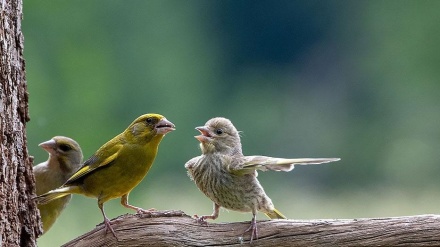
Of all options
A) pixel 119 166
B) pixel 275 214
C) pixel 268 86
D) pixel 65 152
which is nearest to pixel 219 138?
pixel 275 214

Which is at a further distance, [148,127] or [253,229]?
[148,127]

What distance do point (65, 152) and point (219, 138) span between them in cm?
87

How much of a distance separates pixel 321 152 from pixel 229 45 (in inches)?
162

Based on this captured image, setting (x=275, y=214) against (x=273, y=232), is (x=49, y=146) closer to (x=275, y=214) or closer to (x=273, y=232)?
(x=275, y=214)

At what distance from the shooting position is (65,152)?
592 cm

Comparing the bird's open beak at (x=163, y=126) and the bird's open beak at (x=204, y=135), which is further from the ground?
the bird's open beak at (x=204, y=135)

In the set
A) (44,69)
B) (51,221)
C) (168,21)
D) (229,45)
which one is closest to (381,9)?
(229,45)

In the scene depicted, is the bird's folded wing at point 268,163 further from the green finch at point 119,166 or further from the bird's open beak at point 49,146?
the bird's open beak at point 49,146

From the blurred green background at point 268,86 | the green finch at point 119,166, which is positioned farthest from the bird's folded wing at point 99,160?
the blurred green background at point 268,86

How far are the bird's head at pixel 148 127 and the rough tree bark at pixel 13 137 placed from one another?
607 mm

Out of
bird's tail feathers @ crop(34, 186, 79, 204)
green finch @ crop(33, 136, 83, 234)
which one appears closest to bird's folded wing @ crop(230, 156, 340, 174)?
bird's tail feathers @ crop(34, 186, 79, 204)

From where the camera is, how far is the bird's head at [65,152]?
5898 millimetres

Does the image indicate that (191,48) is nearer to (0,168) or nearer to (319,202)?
(319,202)

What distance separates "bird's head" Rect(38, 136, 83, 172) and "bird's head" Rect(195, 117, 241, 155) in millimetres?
728
